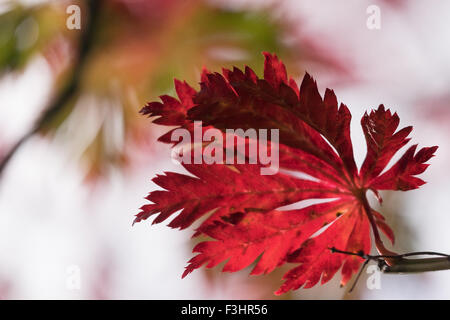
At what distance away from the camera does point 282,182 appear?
31 cm

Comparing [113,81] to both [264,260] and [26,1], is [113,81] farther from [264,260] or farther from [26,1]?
[264,260]

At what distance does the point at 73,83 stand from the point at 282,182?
486 millimetres

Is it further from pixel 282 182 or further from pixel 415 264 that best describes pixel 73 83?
pixel 415 264

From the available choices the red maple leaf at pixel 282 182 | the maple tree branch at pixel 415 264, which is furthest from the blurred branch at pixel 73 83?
the maple tree branch at pixel 415 264

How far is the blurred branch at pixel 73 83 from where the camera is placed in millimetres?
673

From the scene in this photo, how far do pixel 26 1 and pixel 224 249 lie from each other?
0.54m

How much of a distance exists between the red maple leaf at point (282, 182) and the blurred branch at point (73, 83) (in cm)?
42

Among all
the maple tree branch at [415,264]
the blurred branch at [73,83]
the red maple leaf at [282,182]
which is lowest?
the maple tree branch at [415,264]

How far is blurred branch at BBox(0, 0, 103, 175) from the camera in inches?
26.5

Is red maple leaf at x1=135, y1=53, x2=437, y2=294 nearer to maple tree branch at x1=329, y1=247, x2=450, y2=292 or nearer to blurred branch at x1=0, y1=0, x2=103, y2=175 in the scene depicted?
maple tree branch at x1=329, y1=247, x2=450, y2=292

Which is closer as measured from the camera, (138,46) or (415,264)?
(415,264)

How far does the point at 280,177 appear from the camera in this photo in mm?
306

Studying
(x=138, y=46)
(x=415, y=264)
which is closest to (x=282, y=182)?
(x=415, y=264)

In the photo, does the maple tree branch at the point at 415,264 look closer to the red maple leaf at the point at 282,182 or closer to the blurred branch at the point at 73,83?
the red maple leaf at the point at 282,182
